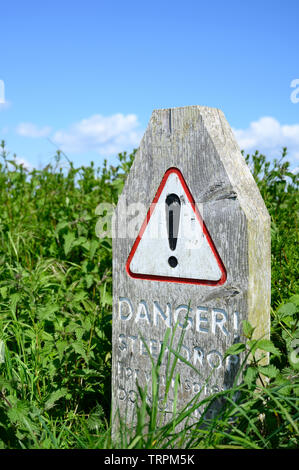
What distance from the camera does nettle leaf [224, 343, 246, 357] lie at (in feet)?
6.12

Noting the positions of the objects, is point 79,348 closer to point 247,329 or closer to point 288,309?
point 247,329

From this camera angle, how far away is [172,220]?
2189mm

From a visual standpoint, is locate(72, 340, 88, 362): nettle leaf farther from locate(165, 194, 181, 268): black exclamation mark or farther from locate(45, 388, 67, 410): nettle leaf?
locate(165, 194, 181, 268): black exclamation mark

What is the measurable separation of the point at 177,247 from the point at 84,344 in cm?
92

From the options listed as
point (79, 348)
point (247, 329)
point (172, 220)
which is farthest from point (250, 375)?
point (79, 348)

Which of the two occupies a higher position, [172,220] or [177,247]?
[172,220]

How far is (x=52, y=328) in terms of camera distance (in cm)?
309

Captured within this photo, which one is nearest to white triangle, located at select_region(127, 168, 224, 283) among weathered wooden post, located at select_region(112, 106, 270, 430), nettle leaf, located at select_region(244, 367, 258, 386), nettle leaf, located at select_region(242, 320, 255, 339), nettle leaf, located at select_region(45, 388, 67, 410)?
weathered wooden post, located at select_region(112, 106, 270, 430)

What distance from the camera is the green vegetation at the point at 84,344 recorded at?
1809 mm

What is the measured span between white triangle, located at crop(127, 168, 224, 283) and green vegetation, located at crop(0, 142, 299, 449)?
30 centimetres

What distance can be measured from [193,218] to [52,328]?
1448 millimetres

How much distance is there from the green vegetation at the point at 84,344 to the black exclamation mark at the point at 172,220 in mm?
342

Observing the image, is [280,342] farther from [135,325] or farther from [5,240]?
[5,240]

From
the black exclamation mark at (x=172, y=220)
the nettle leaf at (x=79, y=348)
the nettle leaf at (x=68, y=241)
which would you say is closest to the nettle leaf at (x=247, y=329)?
the black exclamation mark at (x=172, y=220)
